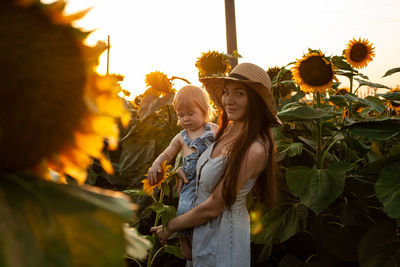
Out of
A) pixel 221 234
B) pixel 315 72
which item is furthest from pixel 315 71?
pixel 221 234

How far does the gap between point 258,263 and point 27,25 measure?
2.22 meters

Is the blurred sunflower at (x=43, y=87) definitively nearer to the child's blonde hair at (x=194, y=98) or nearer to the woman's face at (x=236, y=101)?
the woman's face at (x=236, y=101)

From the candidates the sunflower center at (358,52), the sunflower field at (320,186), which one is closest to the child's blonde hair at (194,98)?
the sunflower field at (320,186)

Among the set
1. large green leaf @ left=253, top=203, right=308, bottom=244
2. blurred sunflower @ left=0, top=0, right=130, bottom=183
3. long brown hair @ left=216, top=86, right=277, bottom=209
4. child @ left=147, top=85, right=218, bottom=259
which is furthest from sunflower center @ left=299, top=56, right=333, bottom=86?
blurred sunflower @ left=0, top=0, right=130, bottom=183

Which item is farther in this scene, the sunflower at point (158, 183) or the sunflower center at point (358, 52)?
the sunflower center at point (358, 52)

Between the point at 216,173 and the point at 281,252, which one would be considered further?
the point at 281,252

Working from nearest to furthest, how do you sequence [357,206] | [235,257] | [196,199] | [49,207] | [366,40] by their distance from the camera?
[49,207], [235,257], [196,199], [357,206], [366,40]

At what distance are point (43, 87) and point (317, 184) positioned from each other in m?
1.65

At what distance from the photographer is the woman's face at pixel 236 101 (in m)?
1.84

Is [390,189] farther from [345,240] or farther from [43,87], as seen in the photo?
[43,87]

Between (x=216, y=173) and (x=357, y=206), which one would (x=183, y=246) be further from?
(x=357, y=206)

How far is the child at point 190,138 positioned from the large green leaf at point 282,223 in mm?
398

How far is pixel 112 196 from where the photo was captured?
0.20 metres

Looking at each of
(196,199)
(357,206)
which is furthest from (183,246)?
(357,206)
